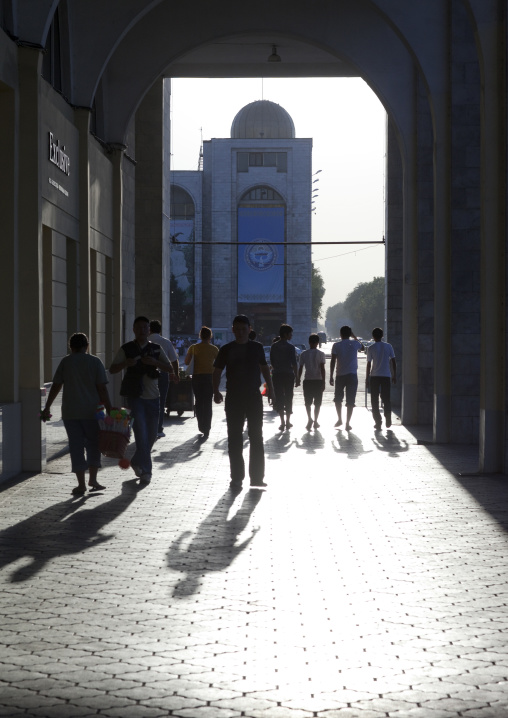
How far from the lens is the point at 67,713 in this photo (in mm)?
4172

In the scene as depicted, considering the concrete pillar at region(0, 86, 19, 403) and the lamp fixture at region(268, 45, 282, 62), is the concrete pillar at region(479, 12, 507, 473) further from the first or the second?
the lamp fixture at region(268, 45, 282, 62)

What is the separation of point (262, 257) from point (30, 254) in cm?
7313

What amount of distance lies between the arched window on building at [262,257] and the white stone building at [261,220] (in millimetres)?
76

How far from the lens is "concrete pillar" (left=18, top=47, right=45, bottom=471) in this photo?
12.6 m

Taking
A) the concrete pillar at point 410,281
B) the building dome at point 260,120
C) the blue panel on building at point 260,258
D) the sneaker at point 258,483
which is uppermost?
the building dome at point 260,120

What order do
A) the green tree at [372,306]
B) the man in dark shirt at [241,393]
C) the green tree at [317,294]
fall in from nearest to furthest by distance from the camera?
the man in dark shirt at [241,393] → the green tree at [317,294] → the green tree at [372,306]

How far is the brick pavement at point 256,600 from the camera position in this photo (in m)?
4.44

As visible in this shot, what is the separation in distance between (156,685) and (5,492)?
661cm

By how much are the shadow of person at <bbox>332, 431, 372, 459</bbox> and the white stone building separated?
66.3 m

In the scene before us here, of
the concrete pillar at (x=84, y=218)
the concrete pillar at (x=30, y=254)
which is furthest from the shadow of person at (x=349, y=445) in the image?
the concrete pillar at (x=84, y=218)

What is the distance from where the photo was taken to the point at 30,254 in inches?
499

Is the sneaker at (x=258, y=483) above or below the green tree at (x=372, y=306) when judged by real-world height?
below

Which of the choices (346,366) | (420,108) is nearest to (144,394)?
(346,366)

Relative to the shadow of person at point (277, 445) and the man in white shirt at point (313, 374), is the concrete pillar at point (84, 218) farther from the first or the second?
the man in white shirt at point (313, 374)
